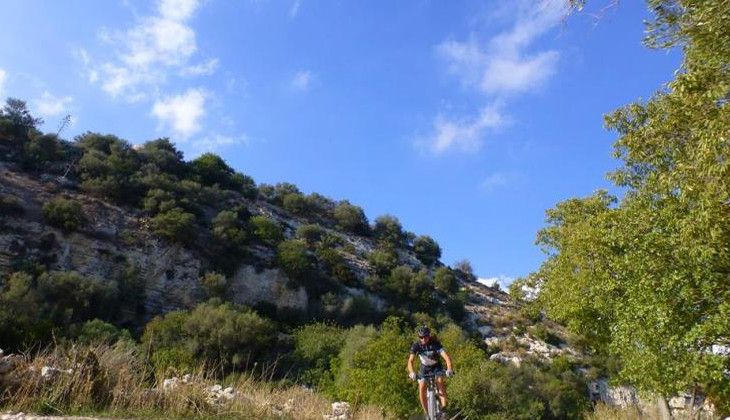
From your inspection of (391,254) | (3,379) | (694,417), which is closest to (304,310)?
(391,254)

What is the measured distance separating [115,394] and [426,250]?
1854 inches

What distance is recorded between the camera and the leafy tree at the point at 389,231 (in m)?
52.7

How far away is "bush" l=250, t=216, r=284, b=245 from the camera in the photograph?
129 ft

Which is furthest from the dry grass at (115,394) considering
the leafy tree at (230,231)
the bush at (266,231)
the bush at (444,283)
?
the bush at (444,283)

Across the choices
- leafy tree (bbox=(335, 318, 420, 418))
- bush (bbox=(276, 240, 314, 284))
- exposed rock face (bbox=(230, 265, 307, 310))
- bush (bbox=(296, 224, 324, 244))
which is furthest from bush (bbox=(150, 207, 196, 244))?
leafy tree (bbox=(335, 318, 420, 418))

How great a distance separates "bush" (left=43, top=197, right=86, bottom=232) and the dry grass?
23.8 m

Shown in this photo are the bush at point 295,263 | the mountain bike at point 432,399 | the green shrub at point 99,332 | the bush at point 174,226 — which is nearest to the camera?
the mountain bike at point 432,399

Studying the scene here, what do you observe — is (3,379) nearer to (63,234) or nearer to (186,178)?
(63,234)

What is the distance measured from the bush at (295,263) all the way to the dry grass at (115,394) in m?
25.9

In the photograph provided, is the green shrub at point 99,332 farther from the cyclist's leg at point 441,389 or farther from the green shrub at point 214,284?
the cyclist's leg at point 441,389

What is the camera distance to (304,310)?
3381cm

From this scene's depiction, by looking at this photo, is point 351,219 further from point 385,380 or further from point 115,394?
point 115,394

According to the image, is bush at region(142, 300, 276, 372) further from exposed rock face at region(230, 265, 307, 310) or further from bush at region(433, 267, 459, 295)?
bush at region(433, 267, 459, 295)

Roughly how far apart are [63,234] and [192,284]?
7517mm
